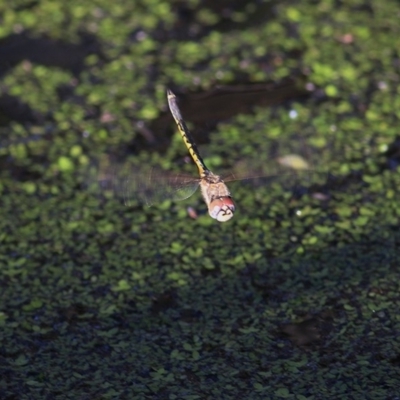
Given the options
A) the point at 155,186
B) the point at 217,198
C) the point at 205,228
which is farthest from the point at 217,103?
the point at 217,198

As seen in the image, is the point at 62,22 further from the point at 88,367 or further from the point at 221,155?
the point at 88,367

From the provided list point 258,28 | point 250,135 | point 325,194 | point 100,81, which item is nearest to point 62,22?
point 100,81

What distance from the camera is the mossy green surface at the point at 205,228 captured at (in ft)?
10.00

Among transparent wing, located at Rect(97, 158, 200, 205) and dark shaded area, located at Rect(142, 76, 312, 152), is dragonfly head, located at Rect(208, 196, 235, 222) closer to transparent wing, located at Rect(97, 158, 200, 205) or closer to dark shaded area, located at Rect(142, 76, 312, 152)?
transparent wing, located at Rect(97, 158, 200, 205)

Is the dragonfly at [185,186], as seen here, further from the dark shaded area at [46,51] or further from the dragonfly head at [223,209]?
the dark shaded area at [46,51]

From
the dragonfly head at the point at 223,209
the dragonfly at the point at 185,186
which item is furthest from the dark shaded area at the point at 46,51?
the dragonfly head at the point at 223,209

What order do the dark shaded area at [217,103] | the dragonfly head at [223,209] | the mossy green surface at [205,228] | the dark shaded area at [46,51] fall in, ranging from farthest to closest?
the dark shaded area at [46,51] < the dark shaded area at [217,103] < the mossy green surface at [205,228] < the dragonfly head at [223,209]

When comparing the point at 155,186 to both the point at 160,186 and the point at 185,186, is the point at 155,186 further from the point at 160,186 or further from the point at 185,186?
the point at 185,186

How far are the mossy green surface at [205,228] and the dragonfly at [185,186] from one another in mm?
372

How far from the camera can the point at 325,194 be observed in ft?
12.6

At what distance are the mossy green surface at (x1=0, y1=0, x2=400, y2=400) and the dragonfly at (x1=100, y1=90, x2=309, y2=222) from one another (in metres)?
0.37

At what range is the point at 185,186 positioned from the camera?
10.0 ft

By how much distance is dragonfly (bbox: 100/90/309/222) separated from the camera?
2721mm

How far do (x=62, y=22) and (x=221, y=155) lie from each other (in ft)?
5.07
